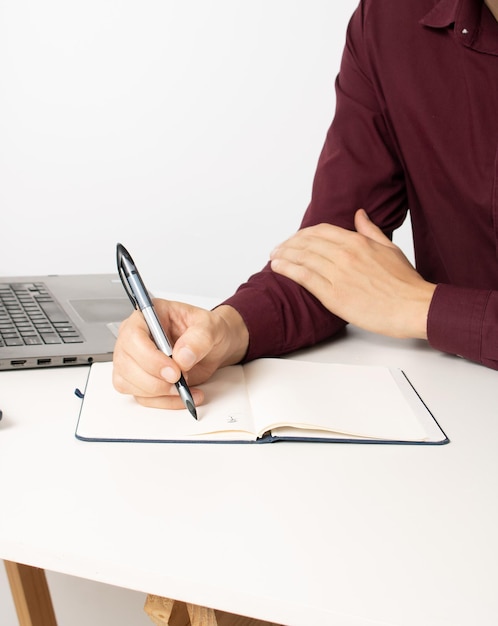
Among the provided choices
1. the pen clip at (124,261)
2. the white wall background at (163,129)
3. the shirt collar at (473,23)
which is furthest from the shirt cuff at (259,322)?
the white wall background at (163,129)

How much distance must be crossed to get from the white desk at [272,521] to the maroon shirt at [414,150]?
34cm

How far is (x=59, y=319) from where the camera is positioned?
1192 mm

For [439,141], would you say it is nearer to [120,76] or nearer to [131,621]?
[131,621]

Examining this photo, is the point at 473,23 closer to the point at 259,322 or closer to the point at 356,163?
the point at 356,163

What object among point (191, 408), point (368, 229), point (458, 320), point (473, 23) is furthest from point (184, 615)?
point (473, 23)

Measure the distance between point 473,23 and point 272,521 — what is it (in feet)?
2.81

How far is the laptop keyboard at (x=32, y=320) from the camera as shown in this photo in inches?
43.5

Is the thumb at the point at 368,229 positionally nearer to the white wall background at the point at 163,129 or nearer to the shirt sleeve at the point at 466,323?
the shirt sleeve at the point at 466,323

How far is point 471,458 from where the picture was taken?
2.61 ft

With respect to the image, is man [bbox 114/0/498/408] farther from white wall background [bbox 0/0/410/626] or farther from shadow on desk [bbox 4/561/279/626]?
white wall background [bbox 0/0/410/626]

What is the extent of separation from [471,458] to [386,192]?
671mm

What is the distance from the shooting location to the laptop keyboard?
110cm

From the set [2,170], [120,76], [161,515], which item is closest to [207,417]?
[161,515]

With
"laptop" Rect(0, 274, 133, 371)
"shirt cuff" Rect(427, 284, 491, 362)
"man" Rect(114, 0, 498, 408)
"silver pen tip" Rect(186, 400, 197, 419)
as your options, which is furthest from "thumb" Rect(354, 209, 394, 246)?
"silver pen tip" Rect(186, 400, 197, 419)
